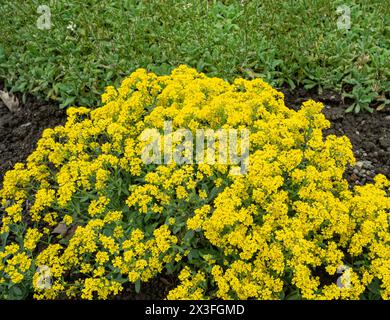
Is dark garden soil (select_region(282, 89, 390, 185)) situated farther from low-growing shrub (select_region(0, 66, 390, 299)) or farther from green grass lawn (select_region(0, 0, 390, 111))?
low-growing shrub (select_region(0, 66, 390, 299))

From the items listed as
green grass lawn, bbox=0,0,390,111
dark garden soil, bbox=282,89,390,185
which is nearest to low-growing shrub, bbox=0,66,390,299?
dark garden soil, bbox=282,89,390,185

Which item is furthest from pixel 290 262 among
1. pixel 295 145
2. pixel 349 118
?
pixel 349 118

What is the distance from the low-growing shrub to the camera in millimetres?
3170

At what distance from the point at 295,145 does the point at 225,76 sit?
Result: 1.85 metres

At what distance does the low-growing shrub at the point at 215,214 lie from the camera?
10.4ft

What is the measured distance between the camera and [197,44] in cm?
559

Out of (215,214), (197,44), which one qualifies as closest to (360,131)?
(197,44)

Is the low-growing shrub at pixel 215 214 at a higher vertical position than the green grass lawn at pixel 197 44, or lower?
lower

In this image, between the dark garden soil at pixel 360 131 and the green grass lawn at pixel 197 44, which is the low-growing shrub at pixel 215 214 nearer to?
the dark garden soil at pixel 360 131

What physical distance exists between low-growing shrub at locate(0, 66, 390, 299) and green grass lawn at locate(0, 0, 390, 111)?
5.19 feet

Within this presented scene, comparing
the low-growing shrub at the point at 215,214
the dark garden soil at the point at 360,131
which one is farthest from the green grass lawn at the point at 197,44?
the low-growing shrub at the point at 215,214

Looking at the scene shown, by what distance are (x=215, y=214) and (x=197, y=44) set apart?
9.61 feet

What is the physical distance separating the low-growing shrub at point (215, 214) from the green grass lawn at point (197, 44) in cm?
158
